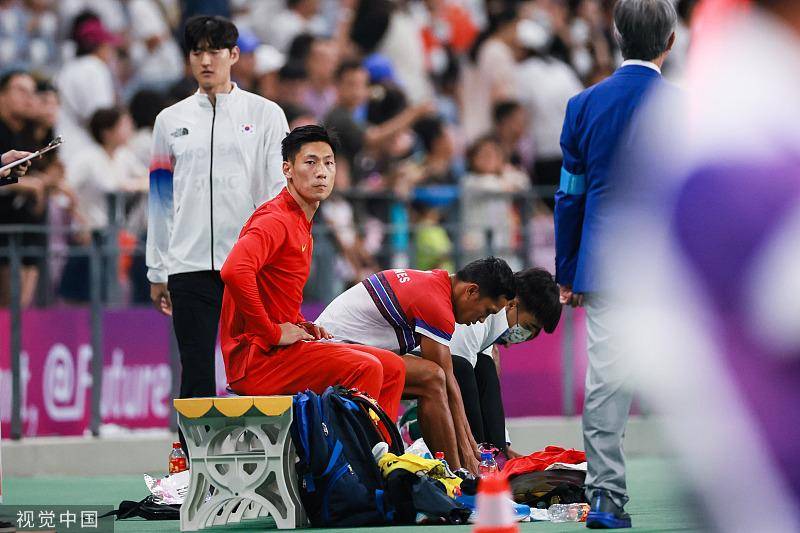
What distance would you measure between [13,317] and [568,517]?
→ 579 cm

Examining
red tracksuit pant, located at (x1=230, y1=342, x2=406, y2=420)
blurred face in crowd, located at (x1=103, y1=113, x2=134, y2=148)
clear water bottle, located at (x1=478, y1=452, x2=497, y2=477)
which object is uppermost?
blurred face in crowd, located at (x1=103, y1=113, x2=134, y2=148)

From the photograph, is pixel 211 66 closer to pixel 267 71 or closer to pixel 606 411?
pixel 606 411

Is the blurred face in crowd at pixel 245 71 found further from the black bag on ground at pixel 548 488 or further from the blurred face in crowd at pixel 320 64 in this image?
the black bag on ground at pixel 548 488

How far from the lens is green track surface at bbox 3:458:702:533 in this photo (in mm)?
6461

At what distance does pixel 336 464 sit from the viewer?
21.9ft

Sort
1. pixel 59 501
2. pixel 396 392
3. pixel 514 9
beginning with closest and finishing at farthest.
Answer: pixel 396 392 < pixel 59 501 < pixel 514 9

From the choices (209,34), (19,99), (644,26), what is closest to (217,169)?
(209,34)

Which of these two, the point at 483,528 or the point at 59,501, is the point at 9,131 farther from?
the point at 483,528

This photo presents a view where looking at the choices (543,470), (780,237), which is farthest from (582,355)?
(780,237)

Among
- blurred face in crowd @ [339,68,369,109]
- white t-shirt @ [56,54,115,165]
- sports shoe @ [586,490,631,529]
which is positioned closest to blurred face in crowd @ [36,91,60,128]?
white t-shirt @ [56,54,115,165]

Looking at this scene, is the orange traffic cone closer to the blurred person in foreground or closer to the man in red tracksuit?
the blurred person in foreground

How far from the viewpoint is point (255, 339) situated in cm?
708

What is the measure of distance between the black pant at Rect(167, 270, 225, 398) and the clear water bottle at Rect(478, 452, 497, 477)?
5.04 feet

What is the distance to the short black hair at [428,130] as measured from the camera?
1416 centimetres
